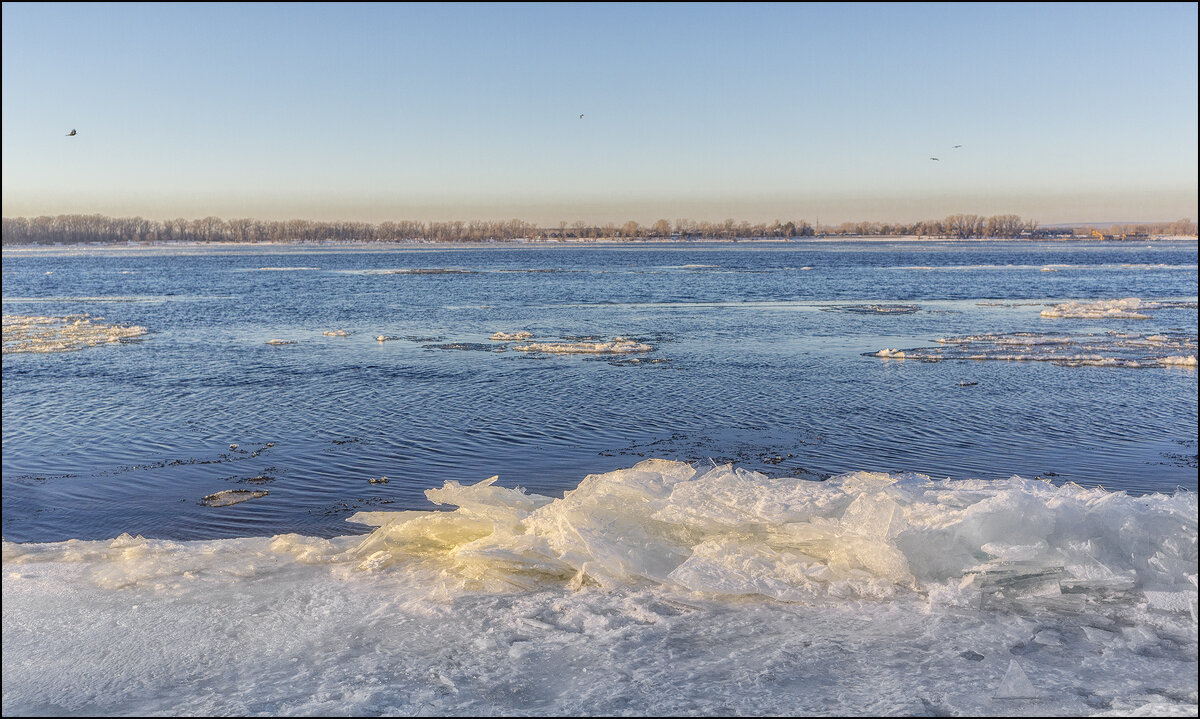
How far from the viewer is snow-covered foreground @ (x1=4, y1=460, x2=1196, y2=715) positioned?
15.4 ft

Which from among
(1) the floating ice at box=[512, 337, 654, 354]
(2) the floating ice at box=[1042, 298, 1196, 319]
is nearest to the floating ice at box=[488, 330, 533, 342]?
(1) the floating ice at box=[512, 337, 654, 354]

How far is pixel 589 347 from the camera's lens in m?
21.3

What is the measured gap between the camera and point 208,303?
3831 cm

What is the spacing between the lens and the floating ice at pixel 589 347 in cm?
2081

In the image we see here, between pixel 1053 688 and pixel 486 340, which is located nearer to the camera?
pixel 1053 688

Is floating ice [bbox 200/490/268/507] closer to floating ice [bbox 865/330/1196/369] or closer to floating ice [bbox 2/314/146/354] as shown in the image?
floating ice [bbox 865/330/1196/369]

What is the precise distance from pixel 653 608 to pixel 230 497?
5630mm

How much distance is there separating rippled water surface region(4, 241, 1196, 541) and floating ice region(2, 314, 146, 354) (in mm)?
829

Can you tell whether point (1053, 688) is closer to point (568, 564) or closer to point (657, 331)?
point (568, 564)

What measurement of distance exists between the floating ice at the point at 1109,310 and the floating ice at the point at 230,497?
28.2 m

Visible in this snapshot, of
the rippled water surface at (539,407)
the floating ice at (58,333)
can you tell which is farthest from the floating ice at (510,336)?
the floating ice at (58,333)

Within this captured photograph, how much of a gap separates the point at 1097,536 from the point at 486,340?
18.8 metres

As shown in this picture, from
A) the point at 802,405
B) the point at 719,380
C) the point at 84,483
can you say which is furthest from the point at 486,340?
the point at 84,483

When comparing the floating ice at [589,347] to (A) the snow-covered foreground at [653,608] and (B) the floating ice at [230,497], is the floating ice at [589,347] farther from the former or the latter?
(A) the snow-covered foreground at [653,608]
